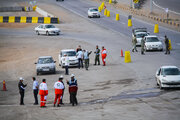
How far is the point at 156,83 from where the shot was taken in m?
25.3

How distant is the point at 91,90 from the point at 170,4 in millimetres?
66966

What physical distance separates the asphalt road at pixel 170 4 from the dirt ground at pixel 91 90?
1338 inches

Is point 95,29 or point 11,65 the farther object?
point 95,29

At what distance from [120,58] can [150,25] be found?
25.5 metres

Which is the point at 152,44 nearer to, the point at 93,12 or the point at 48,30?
the point at 48,30

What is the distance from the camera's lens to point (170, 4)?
88.1 meters

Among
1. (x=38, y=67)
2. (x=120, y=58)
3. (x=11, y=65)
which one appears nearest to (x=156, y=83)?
(x=38, y=67)

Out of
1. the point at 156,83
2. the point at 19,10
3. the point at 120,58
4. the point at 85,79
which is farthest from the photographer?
the point at 19,10

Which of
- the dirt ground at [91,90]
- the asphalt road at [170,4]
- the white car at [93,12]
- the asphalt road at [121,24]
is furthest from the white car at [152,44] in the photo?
the asphalt road at [170,4]

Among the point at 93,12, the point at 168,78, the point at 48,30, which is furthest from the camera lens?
the point at 93,12

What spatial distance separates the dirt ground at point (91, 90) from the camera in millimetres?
18156

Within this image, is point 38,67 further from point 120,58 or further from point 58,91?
point 58,91

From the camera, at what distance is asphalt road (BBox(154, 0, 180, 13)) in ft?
265

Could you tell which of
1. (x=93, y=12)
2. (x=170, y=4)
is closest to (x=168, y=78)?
(x=93, y=12)
